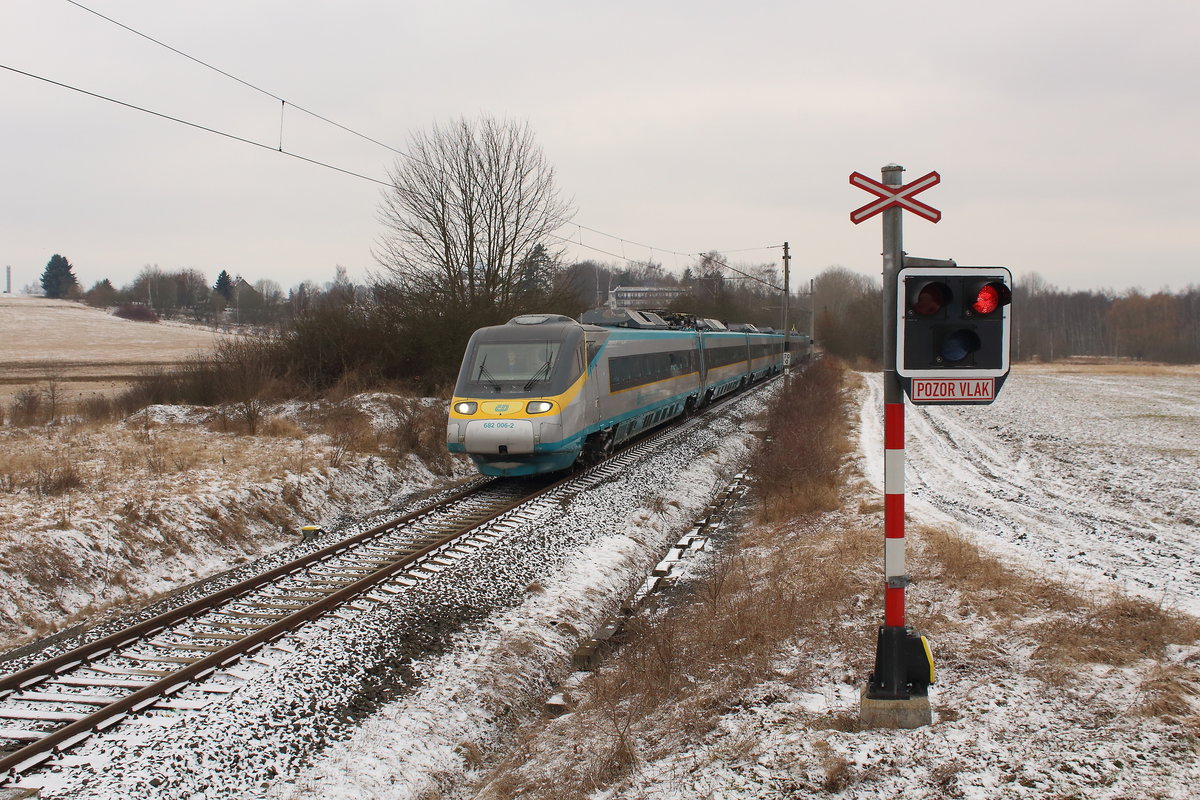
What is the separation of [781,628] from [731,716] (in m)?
1.59

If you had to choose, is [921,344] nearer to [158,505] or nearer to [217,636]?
[217,636]

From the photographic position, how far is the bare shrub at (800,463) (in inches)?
500

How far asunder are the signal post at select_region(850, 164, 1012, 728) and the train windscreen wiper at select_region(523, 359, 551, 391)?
924cm

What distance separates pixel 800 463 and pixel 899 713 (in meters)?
9.89

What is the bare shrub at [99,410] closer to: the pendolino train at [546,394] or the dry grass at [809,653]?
the pendolino train at [546,394]

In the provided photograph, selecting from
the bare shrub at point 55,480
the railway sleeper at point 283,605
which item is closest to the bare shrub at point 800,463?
the railway sleeper at point 283,605

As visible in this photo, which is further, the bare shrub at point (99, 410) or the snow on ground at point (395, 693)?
the bare shrub at point (99, 410)

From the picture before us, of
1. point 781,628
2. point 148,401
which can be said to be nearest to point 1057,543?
point 781,628

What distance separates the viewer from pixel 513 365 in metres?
14.0

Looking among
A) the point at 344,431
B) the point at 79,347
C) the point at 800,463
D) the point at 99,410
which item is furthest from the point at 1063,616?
the point at 79,347

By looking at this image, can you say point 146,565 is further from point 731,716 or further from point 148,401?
point 148,401

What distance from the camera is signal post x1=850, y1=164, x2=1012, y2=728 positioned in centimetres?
446

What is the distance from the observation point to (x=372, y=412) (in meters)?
19.8

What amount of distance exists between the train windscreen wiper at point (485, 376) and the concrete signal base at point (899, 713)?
32.1 ft
